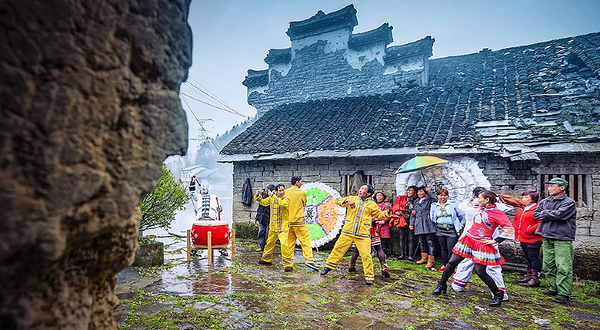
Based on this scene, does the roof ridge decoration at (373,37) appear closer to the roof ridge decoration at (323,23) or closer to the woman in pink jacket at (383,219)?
the roof ridge decoration at (323,23)

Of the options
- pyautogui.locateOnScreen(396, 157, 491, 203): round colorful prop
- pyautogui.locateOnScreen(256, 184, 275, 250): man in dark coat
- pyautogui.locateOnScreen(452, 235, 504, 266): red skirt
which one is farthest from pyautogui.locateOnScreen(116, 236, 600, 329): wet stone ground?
pyautogui.locateOnScreen(256, 184, 275, 250): man in dark coat

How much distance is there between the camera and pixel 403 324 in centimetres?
437

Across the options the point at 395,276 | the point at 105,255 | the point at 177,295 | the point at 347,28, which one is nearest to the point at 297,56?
the point at 347,28

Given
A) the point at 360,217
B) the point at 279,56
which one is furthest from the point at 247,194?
the point at 279,56

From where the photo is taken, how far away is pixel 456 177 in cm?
816

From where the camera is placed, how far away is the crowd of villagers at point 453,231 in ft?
17.0

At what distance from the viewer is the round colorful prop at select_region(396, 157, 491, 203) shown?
7930 mm

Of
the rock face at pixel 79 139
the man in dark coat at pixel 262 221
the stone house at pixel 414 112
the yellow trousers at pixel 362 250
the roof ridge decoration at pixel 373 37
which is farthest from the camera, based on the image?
the roof ridge decoration at pixel 373 37

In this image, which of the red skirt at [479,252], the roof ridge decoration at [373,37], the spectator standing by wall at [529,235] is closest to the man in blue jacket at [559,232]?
the spectator standing by wall at [529,235]

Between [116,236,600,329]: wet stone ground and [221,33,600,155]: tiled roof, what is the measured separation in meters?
3.19

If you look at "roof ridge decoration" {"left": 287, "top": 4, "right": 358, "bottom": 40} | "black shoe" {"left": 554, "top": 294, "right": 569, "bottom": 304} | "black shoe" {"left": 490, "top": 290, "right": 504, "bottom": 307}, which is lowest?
"black shoe" {"left": 554, "top": 294, "right": 569, "bottom": 304}

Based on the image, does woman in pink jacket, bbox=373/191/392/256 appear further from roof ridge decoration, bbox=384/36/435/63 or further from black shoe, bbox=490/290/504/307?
roof ridge decoration, bbox=384/36/435/63

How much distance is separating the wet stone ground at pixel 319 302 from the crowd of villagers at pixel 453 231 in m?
0.32

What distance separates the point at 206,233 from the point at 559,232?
6.42 meters
